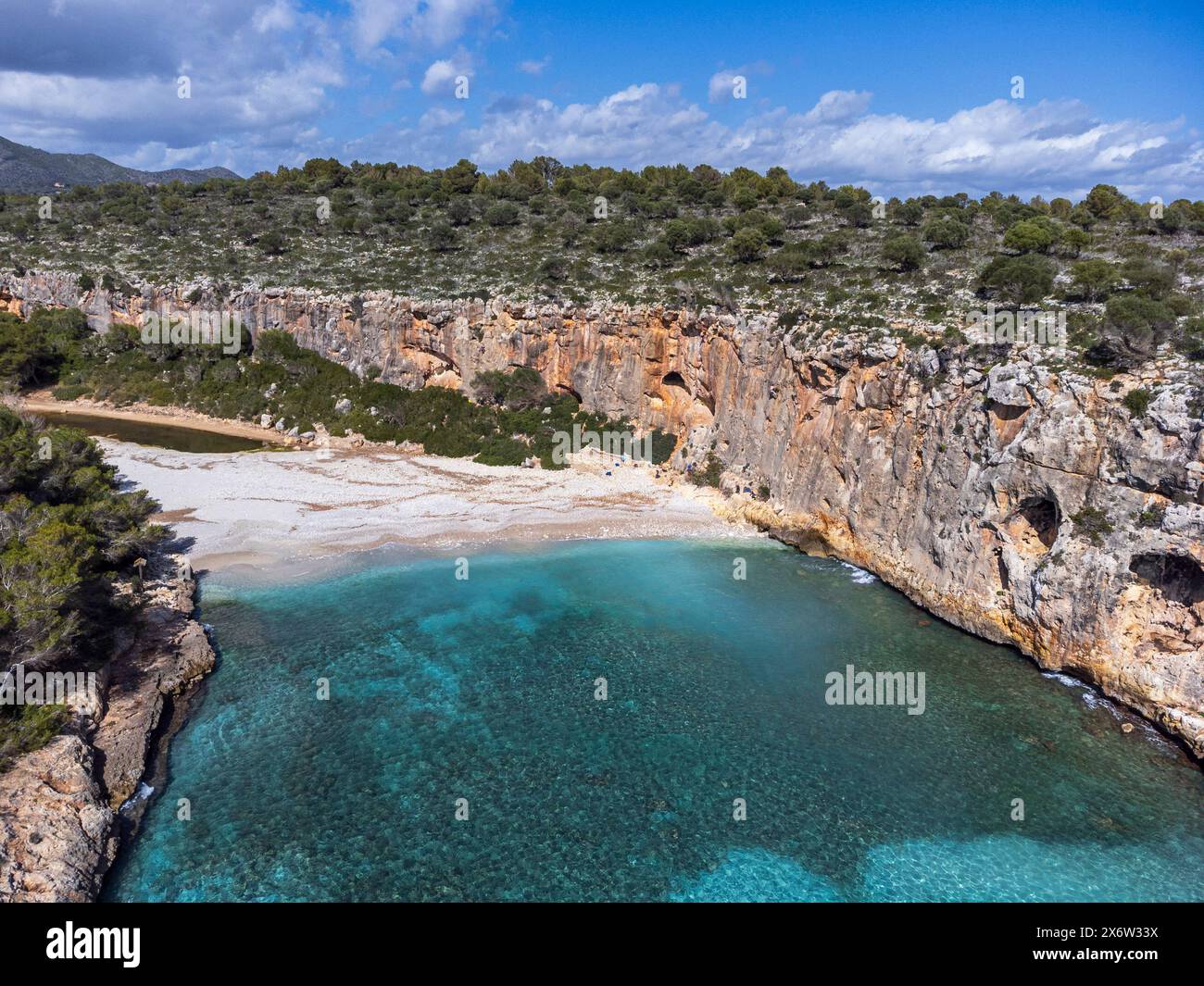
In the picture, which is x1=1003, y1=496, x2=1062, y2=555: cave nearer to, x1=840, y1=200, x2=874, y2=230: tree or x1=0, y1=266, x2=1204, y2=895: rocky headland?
x1=0, y1=266, x2=1204, y2=895: rocky headland

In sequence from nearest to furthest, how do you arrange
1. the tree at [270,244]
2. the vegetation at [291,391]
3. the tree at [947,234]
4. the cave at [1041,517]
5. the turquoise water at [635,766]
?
1. the turquoise water at [635,766]
2. the cave at [1041,517]
3. the tree at [947,234]
4. the vegetation at [291,391]
5. the tree at [270,244]

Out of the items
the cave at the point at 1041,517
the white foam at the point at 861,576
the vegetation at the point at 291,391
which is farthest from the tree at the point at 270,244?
the cave at the point at 1041,517

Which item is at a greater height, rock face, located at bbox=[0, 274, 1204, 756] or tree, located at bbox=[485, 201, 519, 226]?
tree, located at bbox=[485, 201, 519, 226]

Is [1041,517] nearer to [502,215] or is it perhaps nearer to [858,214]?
[858,214]

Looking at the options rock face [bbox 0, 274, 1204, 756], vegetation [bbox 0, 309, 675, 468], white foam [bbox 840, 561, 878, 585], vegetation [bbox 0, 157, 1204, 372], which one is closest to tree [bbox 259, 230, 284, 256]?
vegetation [bbox 0, 157, 1204, 372]

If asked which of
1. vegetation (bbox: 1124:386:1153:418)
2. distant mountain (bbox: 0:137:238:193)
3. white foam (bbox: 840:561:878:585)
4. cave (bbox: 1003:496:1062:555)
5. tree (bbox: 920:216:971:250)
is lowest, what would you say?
white foam (bbox: 840:561:878:585)

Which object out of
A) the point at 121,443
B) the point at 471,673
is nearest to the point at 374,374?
the point at 121,443

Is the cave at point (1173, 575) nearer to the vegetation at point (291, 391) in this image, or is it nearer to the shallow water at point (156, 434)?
the vegetation at point (291, 391)
